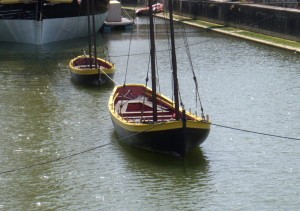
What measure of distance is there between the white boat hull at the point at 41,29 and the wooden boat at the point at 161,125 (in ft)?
115

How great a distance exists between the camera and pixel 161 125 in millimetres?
26266

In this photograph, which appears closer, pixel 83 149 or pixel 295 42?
pixel 83 149

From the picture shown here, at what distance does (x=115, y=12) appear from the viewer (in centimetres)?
8050

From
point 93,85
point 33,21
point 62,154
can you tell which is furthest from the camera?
point 33,21

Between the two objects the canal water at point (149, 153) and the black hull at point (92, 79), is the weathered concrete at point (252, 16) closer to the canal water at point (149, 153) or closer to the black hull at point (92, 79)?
the canal water at point (149, 153)

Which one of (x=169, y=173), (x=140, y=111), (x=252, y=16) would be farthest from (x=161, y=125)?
(x=252, y=16)

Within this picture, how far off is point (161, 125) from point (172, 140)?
0.75 metres

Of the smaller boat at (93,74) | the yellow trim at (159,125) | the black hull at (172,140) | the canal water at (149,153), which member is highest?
the yellow trim at (159,125)

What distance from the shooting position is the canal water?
24.1m

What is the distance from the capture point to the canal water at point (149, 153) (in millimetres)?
24062

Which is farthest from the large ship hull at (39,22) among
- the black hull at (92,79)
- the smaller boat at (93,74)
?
the black hull at (92,79)

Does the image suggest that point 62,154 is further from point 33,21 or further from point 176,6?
point 176,6

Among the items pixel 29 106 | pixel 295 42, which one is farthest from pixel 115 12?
pixel 29 106

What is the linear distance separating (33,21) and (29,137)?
35.8 metres
